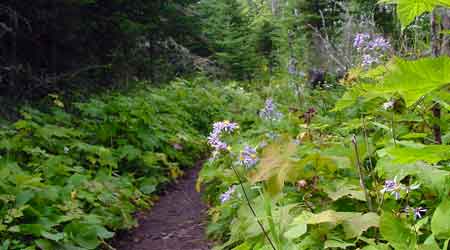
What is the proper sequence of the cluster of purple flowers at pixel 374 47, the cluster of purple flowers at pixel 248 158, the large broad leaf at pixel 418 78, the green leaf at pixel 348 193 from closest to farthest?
the large broad leaf at pixel 418 78
the green leaf at pixel 348 193
the cluster of purple flowers at pixel 248 158
the cluster of purple flowers at pixel 374 47

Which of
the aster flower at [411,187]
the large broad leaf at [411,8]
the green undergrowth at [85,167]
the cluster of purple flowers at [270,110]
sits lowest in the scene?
the green undergrowth at [85,167]

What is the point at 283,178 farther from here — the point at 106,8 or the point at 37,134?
the point at 106,8

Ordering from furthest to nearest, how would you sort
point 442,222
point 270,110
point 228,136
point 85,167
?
point 85,167 → point 270,110 → point 228,136 → point 442,222

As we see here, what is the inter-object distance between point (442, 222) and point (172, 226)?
300 centimetres

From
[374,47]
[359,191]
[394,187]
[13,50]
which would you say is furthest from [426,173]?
[13,50]

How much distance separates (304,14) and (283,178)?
39.4 feet

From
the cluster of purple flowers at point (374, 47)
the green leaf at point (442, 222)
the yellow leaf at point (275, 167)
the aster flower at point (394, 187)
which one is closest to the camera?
the green leaf at point (442, 222)

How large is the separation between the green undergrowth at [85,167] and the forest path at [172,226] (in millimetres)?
133

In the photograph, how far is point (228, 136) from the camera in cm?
218

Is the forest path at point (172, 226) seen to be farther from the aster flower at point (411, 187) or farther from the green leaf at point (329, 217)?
the aster flower at point (411, 187)

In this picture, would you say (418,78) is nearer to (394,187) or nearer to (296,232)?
(394,187)

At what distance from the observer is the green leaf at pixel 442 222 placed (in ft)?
4.51

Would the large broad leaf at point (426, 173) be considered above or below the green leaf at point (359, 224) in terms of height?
above

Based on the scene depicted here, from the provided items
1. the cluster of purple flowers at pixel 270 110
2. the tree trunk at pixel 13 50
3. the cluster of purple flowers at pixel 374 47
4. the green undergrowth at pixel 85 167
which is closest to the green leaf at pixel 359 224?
the cluster of purple flowers at pixel 374 47
